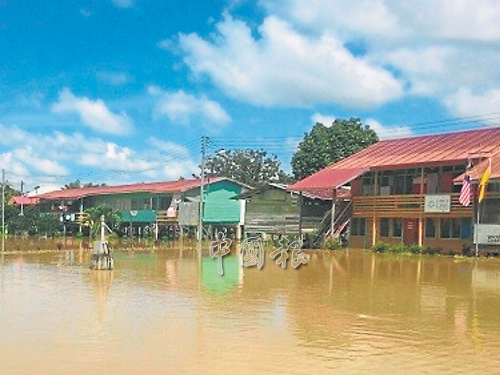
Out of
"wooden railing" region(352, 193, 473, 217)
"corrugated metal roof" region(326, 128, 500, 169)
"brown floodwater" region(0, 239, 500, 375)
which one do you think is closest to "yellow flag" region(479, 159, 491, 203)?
"wooden railing" region(352, 193, 473, 217)

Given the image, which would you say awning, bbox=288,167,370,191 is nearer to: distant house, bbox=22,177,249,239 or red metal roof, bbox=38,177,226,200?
distant house, bbox=22,177,249,239

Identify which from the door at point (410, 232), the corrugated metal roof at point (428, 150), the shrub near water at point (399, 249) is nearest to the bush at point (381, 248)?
the shrub near water at point (399, 249)

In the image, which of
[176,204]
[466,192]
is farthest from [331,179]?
[176,204]

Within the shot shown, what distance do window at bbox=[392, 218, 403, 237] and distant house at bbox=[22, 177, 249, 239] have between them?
12690 millimetres

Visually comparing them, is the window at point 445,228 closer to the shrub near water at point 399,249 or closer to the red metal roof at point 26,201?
the shrub near water at point 399,249

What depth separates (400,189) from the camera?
35156 millimetres

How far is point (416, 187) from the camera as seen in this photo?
3422 centimetres

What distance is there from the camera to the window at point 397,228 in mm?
35031

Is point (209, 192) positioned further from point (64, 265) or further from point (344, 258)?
point (64, 265)

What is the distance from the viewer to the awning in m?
34.4

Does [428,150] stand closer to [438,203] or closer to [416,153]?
[416,153]

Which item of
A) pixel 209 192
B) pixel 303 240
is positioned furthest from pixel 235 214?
pixel 303 240

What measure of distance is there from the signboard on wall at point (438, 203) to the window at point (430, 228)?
147 centimetres

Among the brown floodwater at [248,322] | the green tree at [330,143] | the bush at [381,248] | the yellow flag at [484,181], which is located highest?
the green tree at [330,143]
